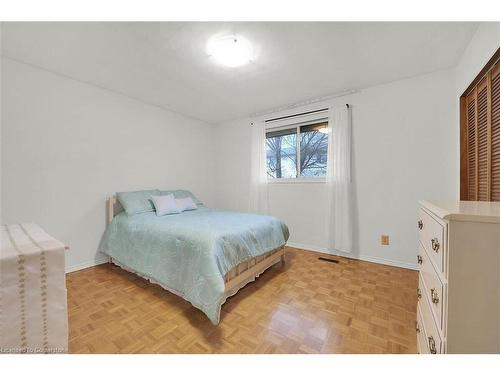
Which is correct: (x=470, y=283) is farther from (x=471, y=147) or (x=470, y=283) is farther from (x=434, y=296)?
(x=471, y=147)

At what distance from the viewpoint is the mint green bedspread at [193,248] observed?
5.11 ft

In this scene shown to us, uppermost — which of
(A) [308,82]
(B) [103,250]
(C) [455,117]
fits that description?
(A) [308,82]

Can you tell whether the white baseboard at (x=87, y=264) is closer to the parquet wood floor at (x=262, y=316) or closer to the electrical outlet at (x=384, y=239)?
the parquet wood floor at (x=262, y=316)

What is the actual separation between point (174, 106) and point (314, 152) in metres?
2.31

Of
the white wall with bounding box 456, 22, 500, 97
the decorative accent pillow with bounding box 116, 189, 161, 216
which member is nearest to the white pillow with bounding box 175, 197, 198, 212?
the decorative accent pillow with bounding box 116, 189, 161, 216

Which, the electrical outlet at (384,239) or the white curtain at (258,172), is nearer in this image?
the electrical outlet at (384,239)

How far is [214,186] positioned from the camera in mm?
4379

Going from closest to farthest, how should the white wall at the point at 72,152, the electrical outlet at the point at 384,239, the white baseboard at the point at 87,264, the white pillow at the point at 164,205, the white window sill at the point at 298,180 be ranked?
the white wall at the point at 72,152
the white baseboard at the point at 87,264
the electrical outlet at the point at 384,239
the white pillow at the point at 164,205
the white window sill at the point at 298,180

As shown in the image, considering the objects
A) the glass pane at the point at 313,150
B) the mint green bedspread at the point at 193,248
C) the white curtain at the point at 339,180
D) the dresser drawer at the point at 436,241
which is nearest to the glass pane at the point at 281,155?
the glass pane at the point at 313,150

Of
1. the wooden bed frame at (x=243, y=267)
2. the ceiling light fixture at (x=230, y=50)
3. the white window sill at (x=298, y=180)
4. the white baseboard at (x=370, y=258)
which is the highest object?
the ceiling light fixture at (x=230, y=50)

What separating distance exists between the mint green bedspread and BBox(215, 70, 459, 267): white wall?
45.3 inches

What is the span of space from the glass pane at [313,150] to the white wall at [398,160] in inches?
10.1
